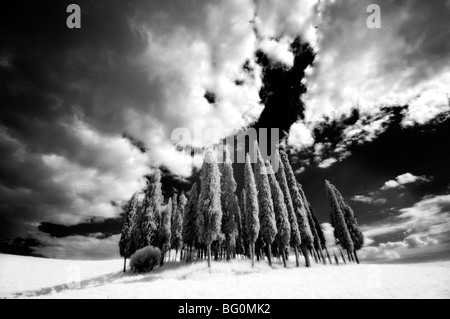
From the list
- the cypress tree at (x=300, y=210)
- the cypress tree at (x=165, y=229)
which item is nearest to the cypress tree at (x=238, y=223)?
the cypress tree at (x=300, y=210)

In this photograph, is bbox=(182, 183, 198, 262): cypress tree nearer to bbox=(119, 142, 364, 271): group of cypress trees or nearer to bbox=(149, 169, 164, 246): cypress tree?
bbox=(119, 142, 364, 271): group of cypress trees

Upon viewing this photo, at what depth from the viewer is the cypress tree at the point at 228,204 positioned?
28816mm

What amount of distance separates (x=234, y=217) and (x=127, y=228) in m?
19.3

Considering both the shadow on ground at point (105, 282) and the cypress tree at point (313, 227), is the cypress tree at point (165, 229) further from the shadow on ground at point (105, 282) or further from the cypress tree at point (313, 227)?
the cypress tree at point (313, 227)

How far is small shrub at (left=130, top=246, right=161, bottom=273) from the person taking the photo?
74.4ft

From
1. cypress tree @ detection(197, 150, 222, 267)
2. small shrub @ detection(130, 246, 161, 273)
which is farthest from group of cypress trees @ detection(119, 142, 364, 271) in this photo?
small shrub @ detection(130, 246, 161, 273)

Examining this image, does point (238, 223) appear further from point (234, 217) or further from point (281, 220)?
point (281, 220)

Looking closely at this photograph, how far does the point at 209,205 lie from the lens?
22.4 m

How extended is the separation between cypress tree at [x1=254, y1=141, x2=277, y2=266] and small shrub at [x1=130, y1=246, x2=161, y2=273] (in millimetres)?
15086
